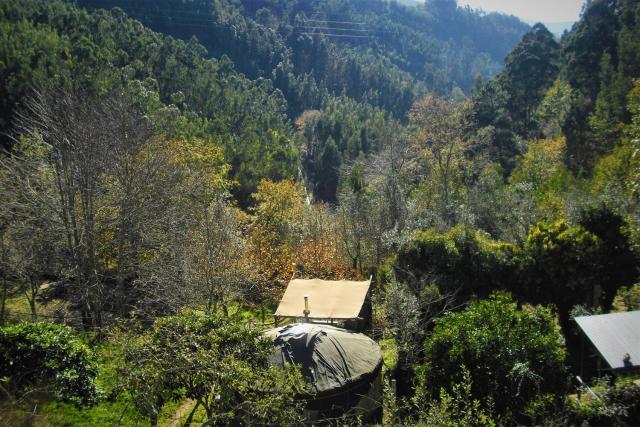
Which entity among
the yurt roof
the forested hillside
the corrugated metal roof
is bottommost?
the forested hillside

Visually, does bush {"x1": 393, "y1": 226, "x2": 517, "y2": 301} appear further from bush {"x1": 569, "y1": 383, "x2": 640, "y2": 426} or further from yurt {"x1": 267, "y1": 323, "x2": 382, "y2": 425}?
bush {"x1": 569, "y1": 383, "x2": 640, "y2": 426}

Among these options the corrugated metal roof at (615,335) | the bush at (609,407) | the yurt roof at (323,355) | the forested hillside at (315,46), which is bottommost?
the forested hillside at (315,46)

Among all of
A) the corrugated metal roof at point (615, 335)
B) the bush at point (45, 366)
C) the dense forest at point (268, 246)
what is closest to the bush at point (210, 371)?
the dense forest at point (268, 246)

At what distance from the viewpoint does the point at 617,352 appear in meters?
10.7

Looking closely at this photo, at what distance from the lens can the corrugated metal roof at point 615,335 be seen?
1052cm

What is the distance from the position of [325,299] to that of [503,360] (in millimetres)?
6868

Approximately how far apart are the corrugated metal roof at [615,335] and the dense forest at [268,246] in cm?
66

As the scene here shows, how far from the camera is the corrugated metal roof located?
10.5m

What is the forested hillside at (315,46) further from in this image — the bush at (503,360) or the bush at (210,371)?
the bush at (503,360)

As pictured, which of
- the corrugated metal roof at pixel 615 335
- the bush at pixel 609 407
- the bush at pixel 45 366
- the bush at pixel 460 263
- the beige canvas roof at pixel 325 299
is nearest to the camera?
the bush at pixel 609 407

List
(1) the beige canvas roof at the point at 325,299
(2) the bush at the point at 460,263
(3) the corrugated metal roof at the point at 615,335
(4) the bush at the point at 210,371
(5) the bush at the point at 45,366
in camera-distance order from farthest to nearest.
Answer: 1. (2) the bush at the point at 460,263
2. (1) the beige canvas roof at the point at 325,299
3. (3) the corrugated metal roof at the point at 615,335
4. (5) the bush at the point at 45,366
5. (4) the bush at the point at 210,371

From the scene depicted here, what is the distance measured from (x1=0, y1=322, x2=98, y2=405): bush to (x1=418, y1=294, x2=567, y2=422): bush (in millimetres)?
6729

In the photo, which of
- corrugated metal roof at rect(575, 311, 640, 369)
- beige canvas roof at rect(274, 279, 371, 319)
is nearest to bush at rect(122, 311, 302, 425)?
beige canvas roof at rect(274, 279, 371, 319)

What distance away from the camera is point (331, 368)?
37.4 feet
